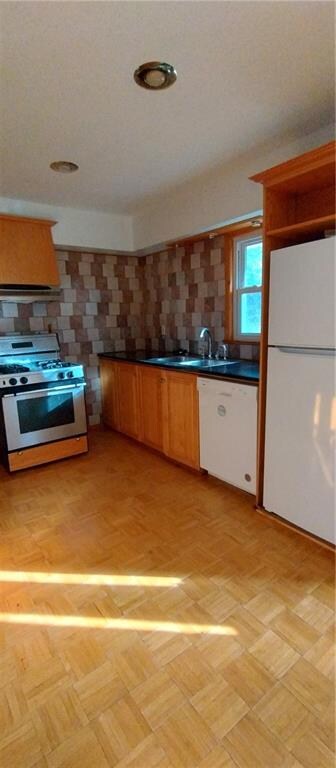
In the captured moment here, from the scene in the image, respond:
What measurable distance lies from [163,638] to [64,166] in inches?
106

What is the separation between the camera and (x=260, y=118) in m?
1.89

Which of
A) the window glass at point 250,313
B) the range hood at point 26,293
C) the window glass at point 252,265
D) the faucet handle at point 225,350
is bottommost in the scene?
the faucet handle at point 225,350

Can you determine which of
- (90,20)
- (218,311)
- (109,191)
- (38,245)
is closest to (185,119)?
(90,20)

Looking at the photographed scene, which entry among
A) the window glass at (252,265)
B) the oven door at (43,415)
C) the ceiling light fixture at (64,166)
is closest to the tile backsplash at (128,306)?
the window glass at (252,265)

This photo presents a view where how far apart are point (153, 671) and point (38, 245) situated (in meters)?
3.03

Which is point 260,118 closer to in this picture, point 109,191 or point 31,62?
point 31,62

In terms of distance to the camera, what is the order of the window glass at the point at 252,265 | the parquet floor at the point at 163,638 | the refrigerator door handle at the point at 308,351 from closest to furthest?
the parquet floor at the point at 163,638, the refrigerator door handle at the point at 308,351, the window glass at the point at 252,265

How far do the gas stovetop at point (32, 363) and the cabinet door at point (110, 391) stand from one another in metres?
0.46

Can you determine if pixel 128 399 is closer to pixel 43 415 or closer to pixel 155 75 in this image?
pixel 43 415

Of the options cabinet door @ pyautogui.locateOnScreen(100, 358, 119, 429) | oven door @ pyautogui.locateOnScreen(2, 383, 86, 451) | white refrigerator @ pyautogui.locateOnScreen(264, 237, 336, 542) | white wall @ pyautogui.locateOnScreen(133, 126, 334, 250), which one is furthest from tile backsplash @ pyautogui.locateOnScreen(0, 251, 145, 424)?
white refrigerator @ pyautogui.locateOnScreen(264, 237, 336, 542)

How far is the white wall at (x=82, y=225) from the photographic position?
315 cm

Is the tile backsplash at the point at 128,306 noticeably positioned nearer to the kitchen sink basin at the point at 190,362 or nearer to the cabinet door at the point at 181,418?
the kitchen sink basin at the point at 190,362

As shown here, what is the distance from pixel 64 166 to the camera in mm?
2412

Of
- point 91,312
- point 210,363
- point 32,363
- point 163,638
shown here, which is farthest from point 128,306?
point 163,638
